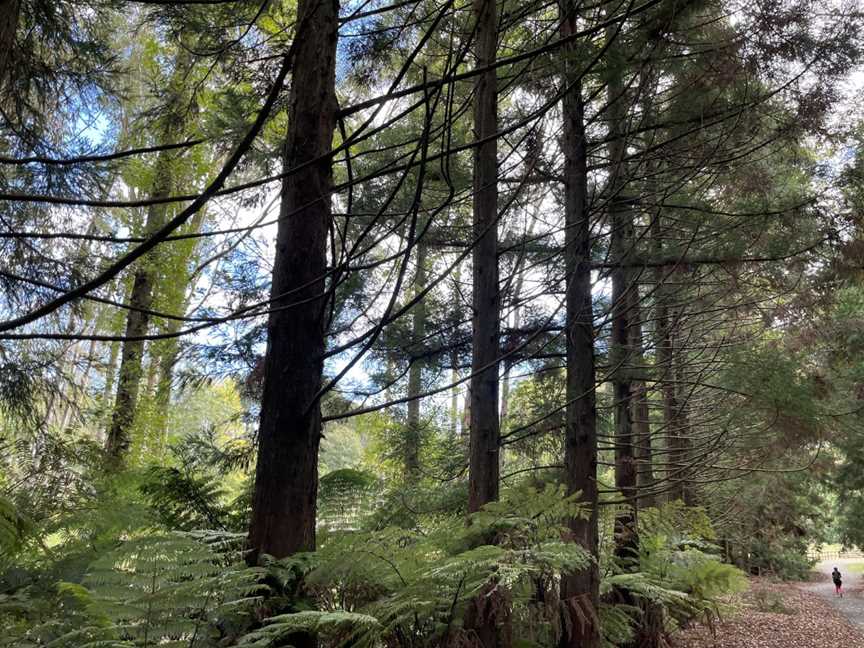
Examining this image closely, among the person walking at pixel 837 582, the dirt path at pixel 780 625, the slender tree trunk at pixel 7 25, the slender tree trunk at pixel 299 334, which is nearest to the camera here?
the slender tree trunk at pixel 7 25

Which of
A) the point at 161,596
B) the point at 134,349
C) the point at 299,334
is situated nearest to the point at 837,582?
the point at 134,349

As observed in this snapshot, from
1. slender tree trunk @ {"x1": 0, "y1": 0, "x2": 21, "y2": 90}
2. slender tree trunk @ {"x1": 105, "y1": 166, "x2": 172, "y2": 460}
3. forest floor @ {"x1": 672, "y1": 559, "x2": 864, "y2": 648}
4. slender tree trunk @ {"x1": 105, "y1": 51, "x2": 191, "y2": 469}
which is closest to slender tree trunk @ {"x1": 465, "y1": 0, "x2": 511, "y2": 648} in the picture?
slender tree trunk @ {"x1": 0, "y1": 0, "x2": 21, "y2": 90}

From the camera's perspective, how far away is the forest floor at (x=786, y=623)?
310 inches

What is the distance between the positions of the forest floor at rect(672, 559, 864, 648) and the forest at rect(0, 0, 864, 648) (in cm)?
47

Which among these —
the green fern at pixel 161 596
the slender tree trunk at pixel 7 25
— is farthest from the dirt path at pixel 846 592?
the slender tree trunk at pixel 7 25

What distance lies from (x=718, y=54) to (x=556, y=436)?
401cm

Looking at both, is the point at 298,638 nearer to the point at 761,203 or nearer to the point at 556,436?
the point at 556,436

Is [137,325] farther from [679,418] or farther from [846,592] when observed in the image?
[846,592]

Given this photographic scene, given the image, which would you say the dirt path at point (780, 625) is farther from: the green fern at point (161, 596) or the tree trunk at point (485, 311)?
the green fern at point (161, 596)

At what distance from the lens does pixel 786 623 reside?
10.6 meters

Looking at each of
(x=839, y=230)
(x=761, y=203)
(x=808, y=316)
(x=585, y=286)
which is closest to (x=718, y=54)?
(x=761, y=203)

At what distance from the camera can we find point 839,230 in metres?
6.40

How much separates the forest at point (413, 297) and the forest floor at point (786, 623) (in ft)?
1.53

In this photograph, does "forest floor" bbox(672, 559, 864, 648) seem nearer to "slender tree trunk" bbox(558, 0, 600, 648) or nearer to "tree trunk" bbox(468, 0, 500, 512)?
"slender tree trunk" bbox(558, 0, 600, 648)
